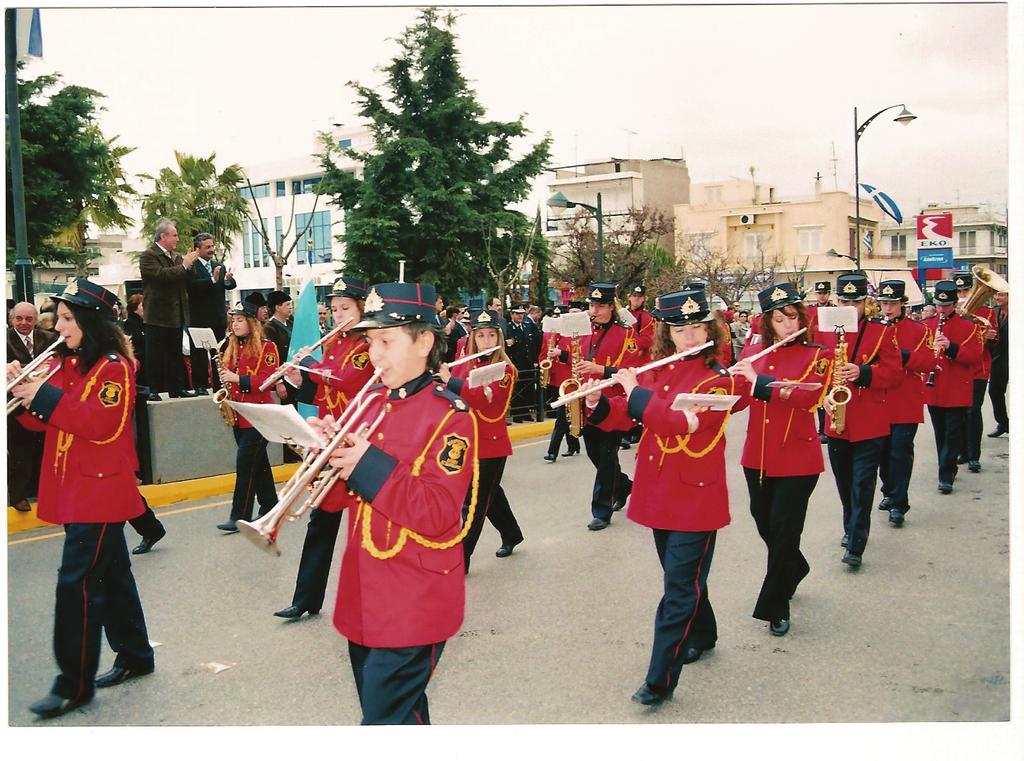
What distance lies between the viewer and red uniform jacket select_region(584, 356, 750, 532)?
4855mm

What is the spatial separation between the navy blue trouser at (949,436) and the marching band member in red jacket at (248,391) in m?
6.99

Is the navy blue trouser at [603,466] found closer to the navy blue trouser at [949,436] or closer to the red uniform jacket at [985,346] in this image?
the navy blue trouser at [949,436]

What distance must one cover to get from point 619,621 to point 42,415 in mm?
3644

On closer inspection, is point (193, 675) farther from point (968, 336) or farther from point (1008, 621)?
point (968, 336)

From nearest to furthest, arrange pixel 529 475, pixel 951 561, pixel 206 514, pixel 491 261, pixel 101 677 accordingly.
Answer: pixel 101 677
pixel 951 561
pixel 206 514
pixel 529 475
pixel 491 261

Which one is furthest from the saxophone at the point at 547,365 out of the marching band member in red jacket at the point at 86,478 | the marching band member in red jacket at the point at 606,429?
the marching band member in red jacket at the point at 86,478

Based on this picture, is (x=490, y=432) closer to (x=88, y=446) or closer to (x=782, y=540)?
(x=782, y=540)

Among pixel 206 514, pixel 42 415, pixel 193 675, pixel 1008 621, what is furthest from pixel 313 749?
pixel 206 514

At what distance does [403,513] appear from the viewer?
340 cm

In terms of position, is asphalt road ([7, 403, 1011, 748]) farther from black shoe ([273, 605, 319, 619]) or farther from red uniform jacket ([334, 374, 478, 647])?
red uniform jacket ([334, 374, 478, 647])

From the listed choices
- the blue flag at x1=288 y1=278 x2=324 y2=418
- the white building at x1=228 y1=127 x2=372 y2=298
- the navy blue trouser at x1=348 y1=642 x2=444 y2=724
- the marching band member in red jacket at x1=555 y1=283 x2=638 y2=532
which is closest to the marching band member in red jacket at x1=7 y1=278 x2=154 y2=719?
the navy blue trouser at x1=348 y1=642 x2=444 y2=724

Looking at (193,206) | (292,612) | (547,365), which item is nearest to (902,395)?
(547,365)

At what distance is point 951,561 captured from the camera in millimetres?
7508

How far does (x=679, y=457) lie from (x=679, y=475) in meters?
0.11
